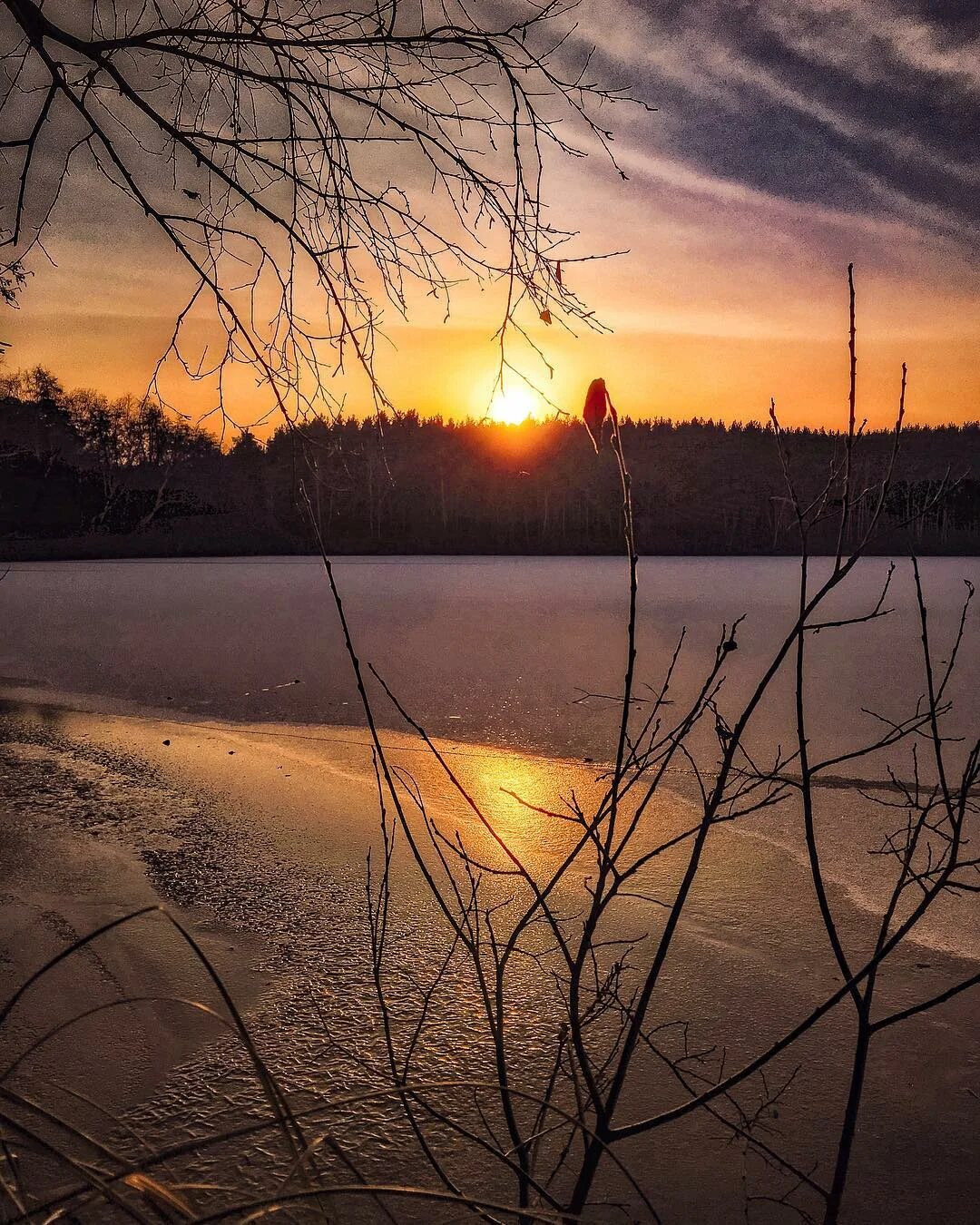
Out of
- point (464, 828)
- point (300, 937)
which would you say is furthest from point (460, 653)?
point (300, 937)

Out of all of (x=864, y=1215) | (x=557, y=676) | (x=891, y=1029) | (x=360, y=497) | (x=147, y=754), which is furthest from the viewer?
(x=360, y=497)

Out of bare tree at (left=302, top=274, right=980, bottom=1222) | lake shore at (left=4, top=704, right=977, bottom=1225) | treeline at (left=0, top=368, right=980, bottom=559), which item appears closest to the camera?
bare tree at (left=302, top=274, right=980, bottom=1222)

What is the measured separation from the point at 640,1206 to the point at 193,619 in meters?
13.3

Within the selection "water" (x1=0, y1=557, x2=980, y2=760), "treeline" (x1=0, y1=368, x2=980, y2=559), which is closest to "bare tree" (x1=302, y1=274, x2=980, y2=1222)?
"water" (x1=0, y1=557, x2=980, y2=760)

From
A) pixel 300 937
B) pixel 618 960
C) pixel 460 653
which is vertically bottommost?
pixel 300 937

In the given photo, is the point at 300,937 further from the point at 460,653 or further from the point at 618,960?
the point at 460,653

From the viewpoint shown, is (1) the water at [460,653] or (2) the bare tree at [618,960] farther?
(1) the water at [460,653]

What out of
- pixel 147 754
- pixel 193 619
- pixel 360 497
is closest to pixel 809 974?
pixel 147 754

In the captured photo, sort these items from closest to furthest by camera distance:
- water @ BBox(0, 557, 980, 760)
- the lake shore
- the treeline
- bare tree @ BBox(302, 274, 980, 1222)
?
1. bare tree @ BBox(302, 274, 980, 1222)
2. the lake shore
3. water @ BBox(0, 557, 980, 760)
4. the treeline

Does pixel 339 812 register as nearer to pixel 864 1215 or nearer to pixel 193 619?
pixel 864 1215

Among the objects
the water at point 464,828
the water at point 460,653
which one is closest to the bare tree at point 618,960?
the water at point 464,828

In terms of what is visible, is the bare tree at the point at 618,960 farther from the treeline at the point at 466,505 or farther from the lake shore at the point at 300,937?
the treeline at the point at 466,505

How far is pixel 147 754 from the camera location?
607 centimetres

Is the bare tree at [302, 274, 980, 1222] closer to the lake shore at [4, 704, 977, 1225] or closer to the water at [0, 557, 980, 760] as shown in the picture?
the lake shore at [4, 704, 977, 1225]
